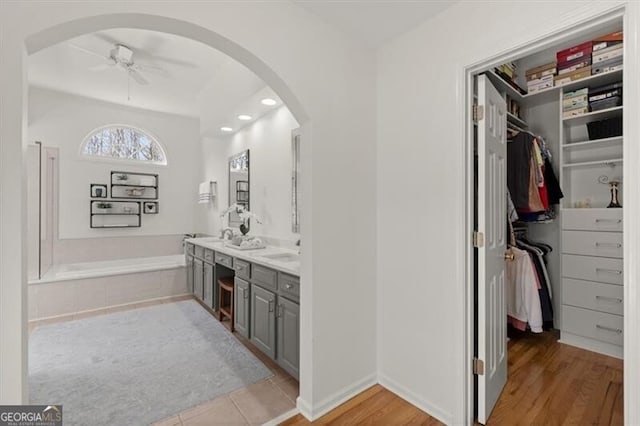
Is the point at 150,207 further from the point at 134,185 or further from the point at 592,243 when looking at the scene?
the point at 592,243

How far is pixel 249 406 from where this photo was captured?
6.56 feet

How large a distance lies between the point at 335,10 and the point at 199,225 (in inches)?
178

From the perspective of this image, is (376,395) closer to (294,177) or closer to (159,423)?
(159,423)

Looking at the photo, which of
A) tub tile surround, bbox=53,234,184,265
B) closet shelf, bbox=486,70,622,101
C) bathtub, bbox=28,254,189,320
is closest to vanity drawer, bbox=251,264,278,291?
closet shelf, bbox=486,70,622,101

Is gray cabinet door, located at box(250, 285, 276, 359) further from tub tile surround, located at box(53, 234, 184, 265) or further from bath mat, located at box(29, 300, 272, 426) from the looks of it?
tub tile surround, located at box(53, 234, 184, 265)

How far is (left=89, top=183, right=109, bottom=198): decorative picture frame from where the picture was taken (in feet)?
14.9

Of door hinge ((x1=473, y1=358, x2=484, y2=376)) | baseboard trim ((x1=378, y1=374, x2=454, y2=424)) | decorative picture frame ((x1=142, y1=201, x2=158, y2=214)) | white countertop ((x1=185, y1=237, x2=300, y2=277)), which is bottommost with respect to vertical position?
baseboard trim ((x1=378, y1=374, x2=454, y2=424))

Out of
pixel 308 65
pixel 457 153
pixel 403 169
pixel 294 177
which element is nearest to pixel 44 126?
pixel 294 177

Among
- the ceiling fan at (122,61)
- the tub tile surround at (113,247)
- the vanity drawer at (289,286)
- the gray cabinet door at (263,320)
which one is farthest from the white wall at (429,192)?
the tub tile surround at (113,247)

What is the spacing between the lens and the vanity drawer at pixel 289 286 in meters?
2.13

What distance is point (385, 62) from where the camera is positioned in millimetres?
2223

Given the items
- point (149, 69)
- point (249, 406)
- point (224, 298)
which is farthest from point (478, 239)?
point (149, 69)

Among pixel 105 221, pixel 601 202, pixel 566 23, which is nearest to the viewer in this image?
pixel 566 23

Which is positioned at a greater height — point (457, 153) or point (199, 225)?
point (457, 153)
